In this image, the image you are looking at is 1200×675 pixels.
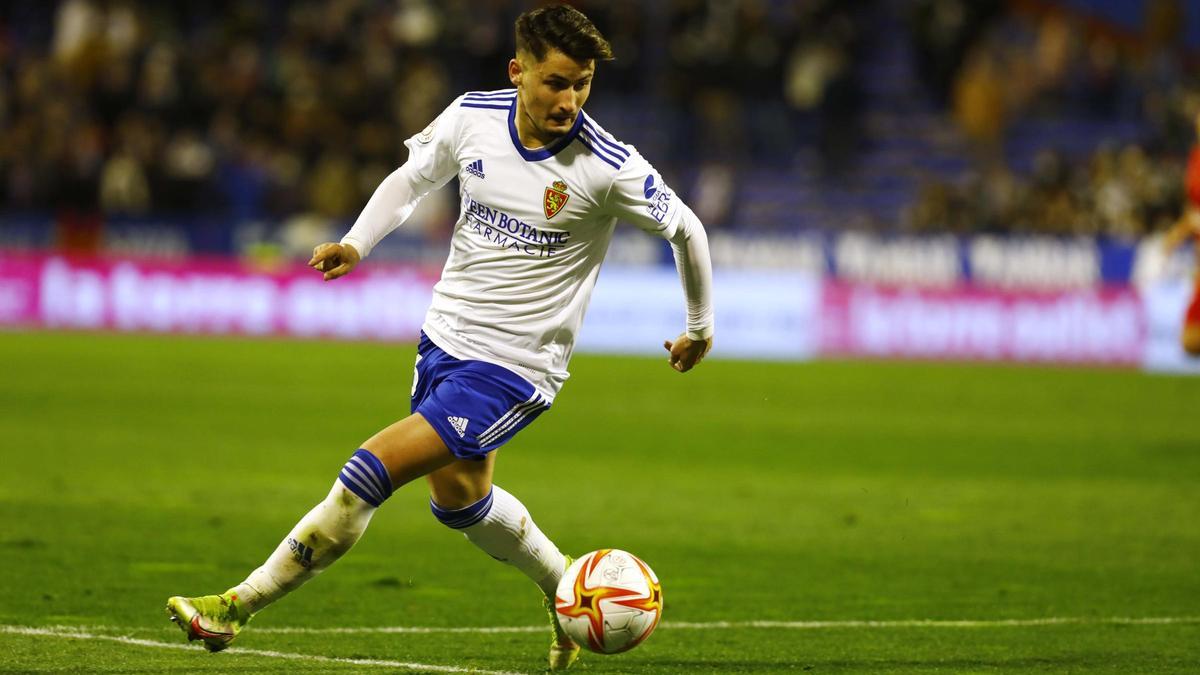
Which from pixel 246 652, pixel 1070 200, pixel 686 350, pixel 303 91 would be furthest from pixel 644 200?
pixel 303 91

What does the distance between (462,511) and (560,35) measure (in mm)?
1567

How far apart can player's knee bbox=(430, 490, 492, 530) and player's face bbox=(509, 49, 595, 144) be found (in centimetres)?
122

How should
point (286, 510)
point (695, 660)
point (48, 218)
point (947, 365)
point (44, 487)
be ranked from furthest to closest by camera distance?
point (48, 218), point (947, 365), point (44, 487), point (286, 510), point (695, 660)

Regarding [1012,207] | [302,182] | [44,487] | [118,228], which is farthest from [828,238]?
[44,487]

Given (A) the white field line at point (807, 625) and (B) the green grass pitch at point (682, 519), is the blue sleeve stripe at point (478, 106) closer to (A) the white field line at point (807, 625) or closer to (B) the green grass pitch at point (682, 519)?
(B) the green grass pitch at point (682, 519)

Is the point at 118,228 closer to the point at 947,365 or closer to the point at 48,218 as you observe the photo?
the point at 48,218

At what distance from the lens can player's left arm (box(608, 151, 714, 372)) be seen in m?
5.74

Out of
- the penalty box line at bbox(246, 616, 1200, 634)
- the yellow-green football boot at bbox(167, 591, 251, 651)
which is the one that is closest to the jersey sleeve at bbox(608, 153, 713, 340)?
the penalty box line at bbox(246, 616, 1200, 634)

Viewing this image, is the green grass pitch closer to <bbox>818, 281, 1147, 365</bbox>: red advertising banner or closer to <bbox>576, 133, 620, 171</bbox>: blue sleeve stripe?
<bbox>818, 281, 1147, 365</bbox>: red advertising banner

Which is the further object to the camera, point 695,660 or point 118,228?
point 118,228

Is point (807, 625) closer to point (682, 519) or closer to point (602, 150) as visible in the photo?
point (602, 150)

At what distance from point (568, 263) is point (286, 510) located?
4456 millimetres

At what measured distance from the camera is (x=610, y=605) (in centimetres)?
578

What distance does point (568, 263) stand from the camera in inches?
233
